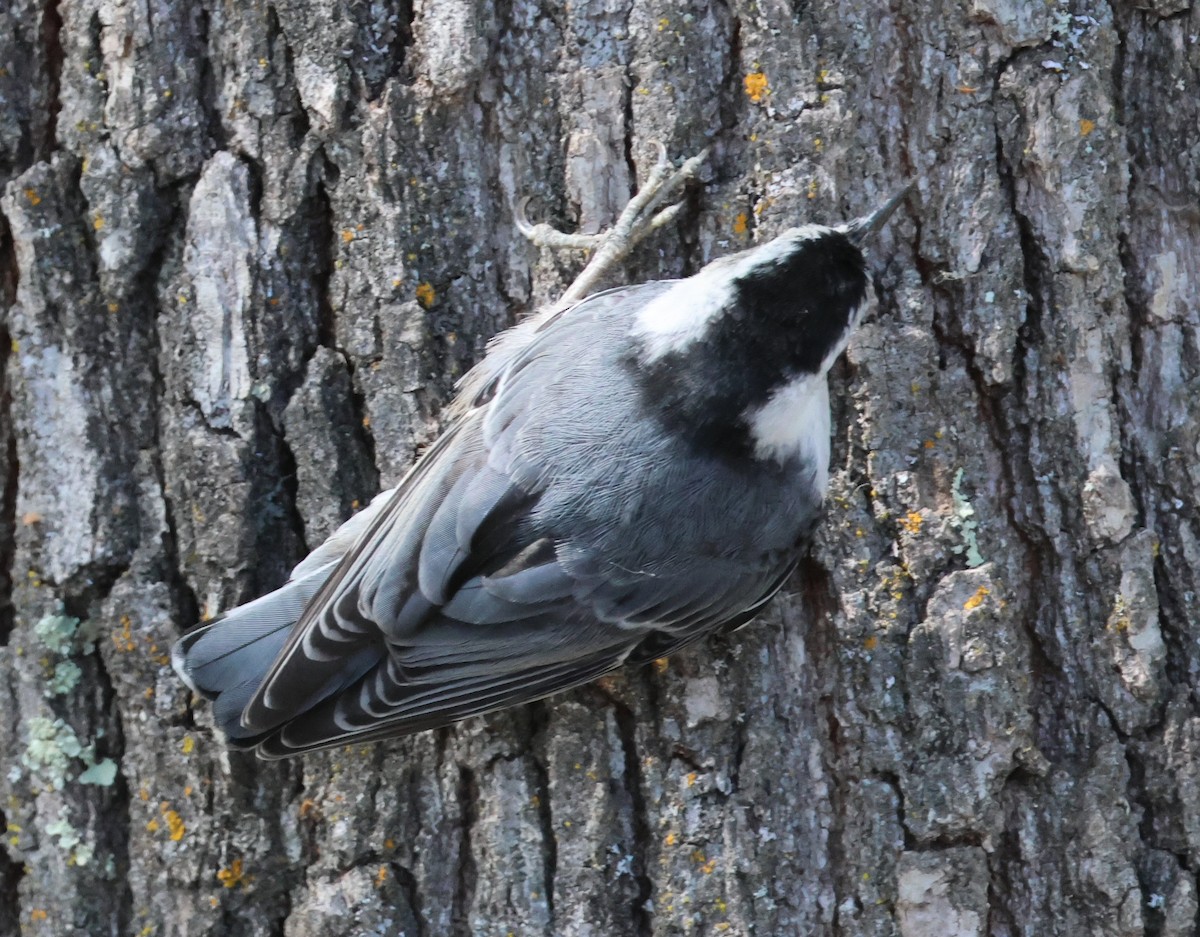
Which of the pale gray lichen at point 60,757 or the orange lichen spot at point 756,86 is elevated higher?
the orange lichen spot at point 756,86

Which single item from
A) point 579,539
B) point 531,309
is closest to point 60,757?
point 579,539

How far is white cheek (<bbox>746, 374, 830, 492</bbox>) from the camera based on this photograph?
1901 mm

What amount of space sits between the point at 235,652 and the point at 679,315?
3.00 ft

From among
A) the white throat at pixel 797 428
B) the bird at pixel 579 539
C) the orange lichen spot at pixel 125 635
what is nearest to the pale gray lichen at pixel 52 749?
the orange lichen spot at pixel 125 635

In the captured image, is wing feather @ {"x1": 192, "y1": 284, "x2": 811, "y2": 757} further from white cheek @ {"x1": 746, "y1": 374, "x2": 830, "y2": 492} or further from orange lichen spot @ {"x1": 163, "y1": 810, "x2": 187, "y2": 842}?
orange lichen spot @ {"x1": 163, "y1": 810, "x2": 187, "y2": 842}

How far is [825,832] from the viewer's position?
188 cm

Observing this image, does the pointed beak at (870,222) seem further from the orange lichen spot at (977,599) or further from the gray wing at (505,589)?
the orange lichen spot at (977,599)

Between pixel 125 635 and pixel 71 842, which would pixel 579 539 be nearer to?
pixel 125 635

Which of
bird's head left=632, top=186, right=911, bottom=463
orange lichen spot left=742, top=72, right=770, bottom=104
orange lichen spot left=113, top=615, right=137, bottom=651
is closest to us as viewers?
bird's head left=632, top=186, right=911, bottom=463

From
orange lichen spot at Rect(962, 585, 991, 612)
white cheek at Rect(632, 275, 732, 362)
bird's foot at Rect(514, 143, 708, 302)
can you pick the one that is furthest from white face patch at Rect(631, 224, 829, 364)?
orange lichen spot at Rect(962, 585, 991, 612)

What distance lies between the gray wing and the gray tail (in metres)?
0.05

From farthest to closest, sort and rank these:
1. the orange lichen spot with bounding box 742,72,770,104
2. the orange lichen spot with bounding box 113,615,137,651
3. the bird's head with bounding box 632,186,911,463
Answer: the orange lichen spot with bounding box 113,615,137,651 < the orange lichen spot with bounding box 742,72,770,104 < the bird's head with bounding box 632,186,911,463

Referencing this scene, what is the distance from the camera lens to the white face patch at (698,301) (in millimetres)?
1847

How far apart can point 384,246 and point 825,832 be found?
3.90 ft
